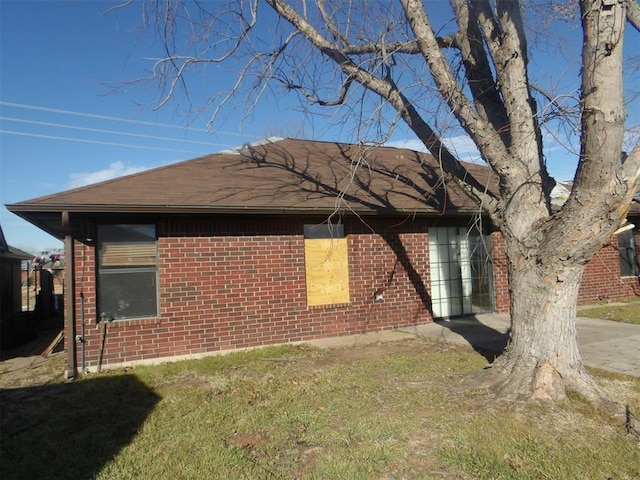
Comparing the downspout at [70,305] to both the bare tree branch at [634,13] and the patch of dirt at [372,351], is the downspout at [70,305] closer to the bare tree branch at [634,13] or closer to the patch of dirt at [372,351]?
the patch of dirt at [372,351]

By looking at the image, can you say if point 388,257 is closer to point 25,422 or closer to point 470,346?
point 470,346

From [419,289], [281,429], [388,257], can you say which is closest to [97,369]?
[281,429]

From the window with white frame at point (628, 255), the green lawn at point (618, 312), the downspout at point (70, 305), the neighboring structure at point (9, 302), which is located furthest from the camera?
the window with white frame at point (628, 255)

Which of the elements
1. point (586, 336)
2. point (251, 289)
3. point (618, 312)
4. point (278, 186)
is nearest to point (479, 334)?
point (586, 336)

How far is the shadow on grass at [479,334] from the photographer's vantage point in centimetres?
743

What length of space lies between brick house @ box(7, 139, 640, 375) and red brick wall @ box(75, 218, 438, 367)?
0.8 inches

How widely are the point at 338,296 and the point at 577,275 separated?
5102 millimetres

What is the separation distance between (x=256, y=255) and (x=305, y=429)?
4.45 metres

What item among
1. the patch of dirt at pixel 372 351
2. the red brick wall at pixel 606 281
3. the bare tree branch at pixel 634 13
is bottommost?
the patch of dirt at pixel 372 351

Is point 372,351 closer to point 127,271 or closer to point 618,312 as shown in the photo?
point 127,271

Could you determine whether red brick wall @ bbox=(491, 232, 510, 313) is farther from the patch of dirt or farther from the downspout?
the downspout

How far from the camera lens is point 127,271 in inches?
301

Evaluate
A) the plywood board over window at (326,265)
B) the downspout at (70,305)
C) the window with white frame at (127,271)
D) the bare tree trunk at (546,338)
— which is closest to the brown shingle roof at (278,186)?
the downspout at (70,305)

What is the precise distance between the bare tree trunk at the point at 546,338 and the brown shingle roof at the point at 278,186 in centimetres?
242
